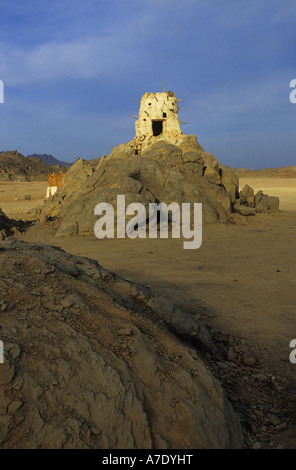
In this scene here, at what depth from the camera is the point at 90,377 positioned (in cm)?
195

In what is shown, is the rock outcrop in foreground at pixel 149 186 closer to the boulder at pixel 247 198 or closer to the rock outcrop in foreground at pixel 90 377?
the boulder at pixel 247 198

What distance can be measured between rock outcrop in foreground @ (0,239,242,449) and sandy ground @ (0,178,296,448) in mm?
883

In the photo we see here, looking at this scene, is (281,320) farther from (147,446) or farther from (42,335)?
(42,335)

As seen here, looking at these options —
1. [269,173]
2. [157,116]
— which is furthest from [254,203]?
[269,173]

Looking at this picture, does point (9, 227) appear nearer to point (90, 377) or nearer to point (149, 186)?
point (149, 186)

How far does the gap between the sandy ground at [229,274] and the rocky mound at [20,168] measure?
3629 cm

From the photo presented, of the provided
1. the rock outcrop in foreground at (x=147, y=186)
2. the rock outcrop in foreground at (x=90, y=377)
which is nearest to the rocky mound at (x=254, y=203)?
the rock outcrop in foreground at (x=147, y=186)

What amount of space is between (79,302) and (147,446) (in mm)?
1038

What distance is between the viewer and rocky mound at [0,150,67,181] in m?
43.5

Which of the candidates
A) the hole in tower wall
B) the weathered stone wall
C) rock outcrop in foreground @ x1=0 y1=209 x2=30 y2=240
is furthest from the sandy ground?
the hole in tower wall

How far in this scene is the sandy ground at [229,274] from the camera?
3846 mm

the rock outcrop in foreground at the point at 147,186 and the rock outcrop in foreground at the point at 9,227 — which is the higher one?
the rock outcrop in foreground at the point at 147,186

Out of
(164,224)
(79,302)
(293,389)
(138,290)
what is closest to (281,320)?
(293,389)
